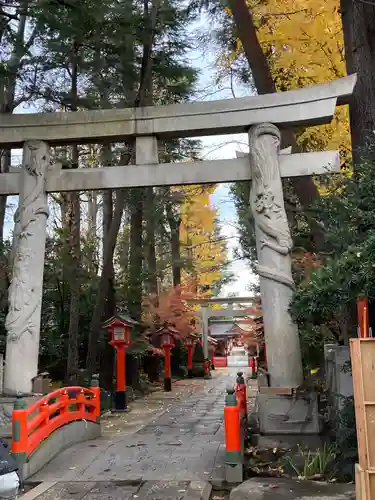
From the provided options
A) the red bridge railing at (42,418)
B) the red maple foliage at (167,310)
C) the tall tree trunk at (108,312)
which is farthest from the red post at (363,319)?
the red maple foliage at (167,310)

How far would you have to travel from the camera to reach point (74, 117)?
941cm

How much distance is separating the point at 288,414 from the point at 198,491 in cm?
232

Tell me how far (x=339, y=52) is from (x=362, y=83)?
2815mm

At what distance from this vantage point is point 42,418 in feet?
23.6

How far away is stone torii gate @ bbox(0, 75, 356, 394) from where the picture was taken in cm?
821

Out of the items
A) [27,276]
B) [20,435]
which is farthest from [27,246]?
[20,435]

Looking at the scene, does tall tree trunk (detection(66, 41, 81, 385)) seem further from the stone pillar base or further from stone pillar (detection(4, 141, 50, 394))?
the stone pillar base

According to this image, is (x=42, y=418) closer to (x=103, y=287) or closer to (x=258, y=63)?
(x=258, y=63)

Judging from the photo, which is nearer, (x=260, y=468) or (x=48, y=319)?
(x=260, y=468)

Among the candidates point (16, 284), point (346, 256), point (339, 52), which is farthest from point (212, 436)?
point (339, 52)

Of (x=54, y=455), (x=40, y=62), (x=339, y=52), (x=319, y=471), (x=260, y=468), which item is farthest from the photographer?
(x=40, y=62)

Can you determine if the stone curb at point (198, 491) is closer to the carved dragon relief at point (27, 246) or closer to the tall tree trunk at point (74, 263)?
the carved dragon relief at point (27, 246)

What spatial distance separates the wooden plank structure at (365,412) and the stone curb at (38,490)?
11.3 feet

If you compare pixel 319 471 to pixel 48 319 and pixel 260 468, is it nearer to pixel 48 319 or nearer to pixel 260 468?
pixel 260 468
